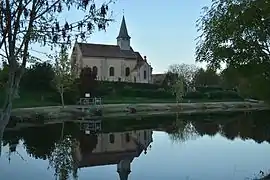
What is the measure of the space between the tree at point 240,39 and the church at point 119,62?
7432 centimetres

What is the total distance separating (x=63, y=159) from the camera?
17938mm

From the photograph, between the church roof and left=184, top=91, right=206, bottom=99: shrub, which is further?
the church roof

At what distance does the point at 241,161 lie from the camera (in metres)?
17.8

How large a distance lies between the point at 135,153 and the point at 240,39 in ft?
37.5

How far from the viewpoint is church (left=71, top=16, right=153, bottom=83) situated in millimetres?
86812

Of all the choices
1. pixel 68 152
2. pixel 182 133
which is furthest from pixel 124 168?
pixel 182 133

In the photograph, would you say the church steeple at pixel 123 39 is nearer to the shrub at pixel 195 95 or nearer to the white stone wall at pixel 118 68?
the white stone wall at pixel 118 68

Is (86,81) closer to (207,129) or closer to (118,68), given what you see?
(207,129)

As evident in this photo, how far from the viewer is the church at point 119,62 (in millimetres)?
86812

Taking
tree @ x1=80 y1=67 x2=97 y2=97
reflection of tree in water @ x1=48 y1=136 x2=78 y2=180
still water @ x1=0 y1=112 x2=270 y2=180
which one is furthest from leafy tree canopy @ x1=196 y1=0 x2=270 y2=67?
tree @ x1=80 y1=67 x2=97 y2=97

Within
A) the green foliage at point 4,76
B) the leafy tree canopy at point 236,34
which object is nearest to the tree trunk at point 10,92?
the green foliage at point 4,76

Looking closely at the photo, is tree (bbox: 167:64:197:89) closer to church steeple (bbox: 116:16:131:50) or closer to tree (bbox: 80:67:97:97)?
church steeple (bbox: 116:16:131:50)

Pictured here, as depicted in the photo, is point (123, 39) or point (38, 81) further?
point (123, 39)

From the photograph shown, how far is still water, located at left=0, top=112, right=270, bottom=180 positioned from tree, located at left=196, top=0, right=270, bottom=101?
14.7 ft
